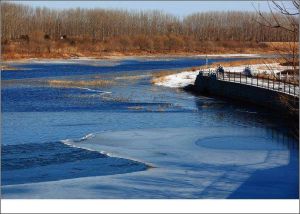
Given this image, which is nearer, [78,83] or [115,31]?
[78,83]

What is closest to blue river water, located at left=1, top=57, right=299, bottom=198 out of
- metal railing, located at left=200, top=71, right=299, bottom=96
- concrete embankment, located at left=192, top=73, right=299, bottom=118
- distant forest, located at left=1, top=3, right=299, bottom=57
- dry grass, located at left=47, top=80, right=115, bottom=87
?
dry grass, located at left=47, top=80, right=115, bottom=87

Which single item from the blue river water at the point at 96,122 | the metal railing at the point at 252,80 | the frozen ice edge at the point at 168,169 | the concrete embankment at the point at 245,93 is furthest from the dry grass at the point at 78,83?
the frozen ice edge at the point at 168,169

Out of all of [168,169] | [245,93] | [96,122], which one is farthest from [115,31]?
[168,169]

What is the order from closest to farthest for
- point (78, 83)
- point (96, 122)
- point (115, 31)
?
point (96, 122), point (78, 83), point (115, 31)

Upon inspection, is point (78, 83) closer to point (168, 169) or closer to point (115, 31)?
point (168, 169)

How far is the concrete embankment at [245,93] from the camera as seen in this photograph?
2096 cm

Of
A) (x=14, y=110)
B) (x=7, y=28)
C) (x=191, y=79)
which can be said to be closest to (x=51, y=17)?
(x=7, y=28)

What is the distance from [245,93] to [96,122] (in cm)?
1020

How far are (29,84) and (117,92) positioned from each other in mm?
6201

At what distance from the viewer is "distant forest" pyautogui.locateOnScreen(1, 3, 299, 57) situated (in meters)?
68.9

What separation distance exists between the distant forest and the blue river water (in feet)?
117

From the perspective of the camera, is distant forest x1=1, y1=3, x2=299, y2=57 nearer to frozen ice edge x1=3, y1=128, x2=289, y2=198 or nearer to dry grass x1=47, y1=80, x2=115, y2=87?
dry grass x1=47, y1=80, x2=115, y2=87

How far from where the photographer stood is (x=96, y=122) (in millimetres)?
18391

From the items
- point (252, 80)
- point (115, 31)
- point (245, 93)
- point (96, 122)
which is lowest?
point (96, 122)
